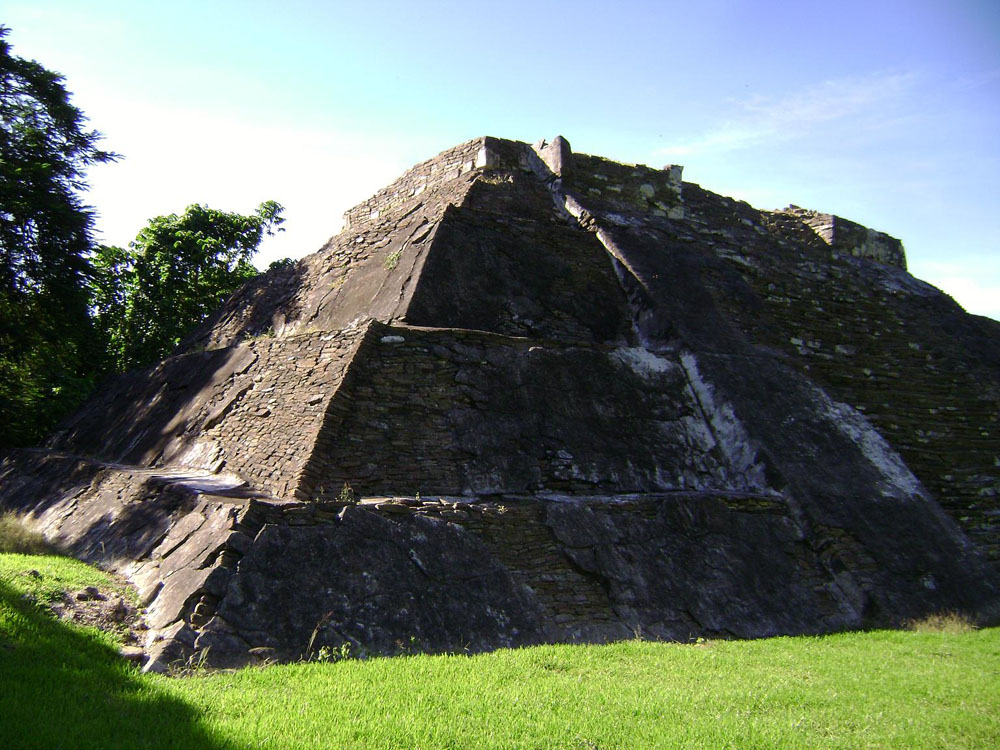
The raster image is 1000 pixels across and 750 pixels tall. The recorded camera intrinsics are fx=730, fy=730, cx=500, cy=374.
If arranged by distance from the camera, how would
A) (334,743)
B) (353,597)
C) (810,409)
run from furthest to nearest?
1. (810,409)
2. (353,597)
3. (334,743)

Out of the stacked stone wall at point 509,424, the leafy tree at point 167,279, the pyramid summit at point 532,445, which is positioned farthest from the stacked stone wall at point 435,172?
the leafy tree at point 167,279

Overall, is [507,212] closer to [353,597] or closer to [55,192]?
[353,597]

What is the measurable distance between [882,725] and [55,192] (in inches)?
573

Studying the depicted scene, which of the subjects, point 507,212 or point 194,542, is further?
point 507,212

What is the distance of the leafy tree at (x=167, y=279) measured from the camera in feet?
55.5

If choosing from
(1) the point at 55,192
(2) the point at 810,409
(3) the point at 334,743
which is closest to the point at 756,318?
(2) the point at 810,409

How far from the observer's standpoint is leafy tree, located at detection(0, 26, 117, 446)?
1280 centimetres

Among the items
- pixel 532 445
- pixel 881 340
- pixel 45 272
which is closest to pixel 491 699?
pixel 532 445

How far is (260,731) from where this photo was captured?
141 inches

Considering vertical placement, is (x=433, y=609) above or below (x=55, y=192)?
below

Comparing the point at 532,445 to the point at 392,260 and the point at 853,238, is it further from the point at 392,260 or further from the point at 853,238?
the point at 853,238

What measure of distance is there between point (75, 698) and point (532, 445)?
4515 millimetres

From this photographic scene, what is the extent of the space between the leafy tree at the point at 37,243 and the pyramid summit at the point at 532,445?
2.02 metres

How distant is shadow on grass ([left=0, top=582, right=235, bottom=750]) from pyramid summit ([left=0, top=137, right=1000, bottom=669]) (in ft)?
1.73
